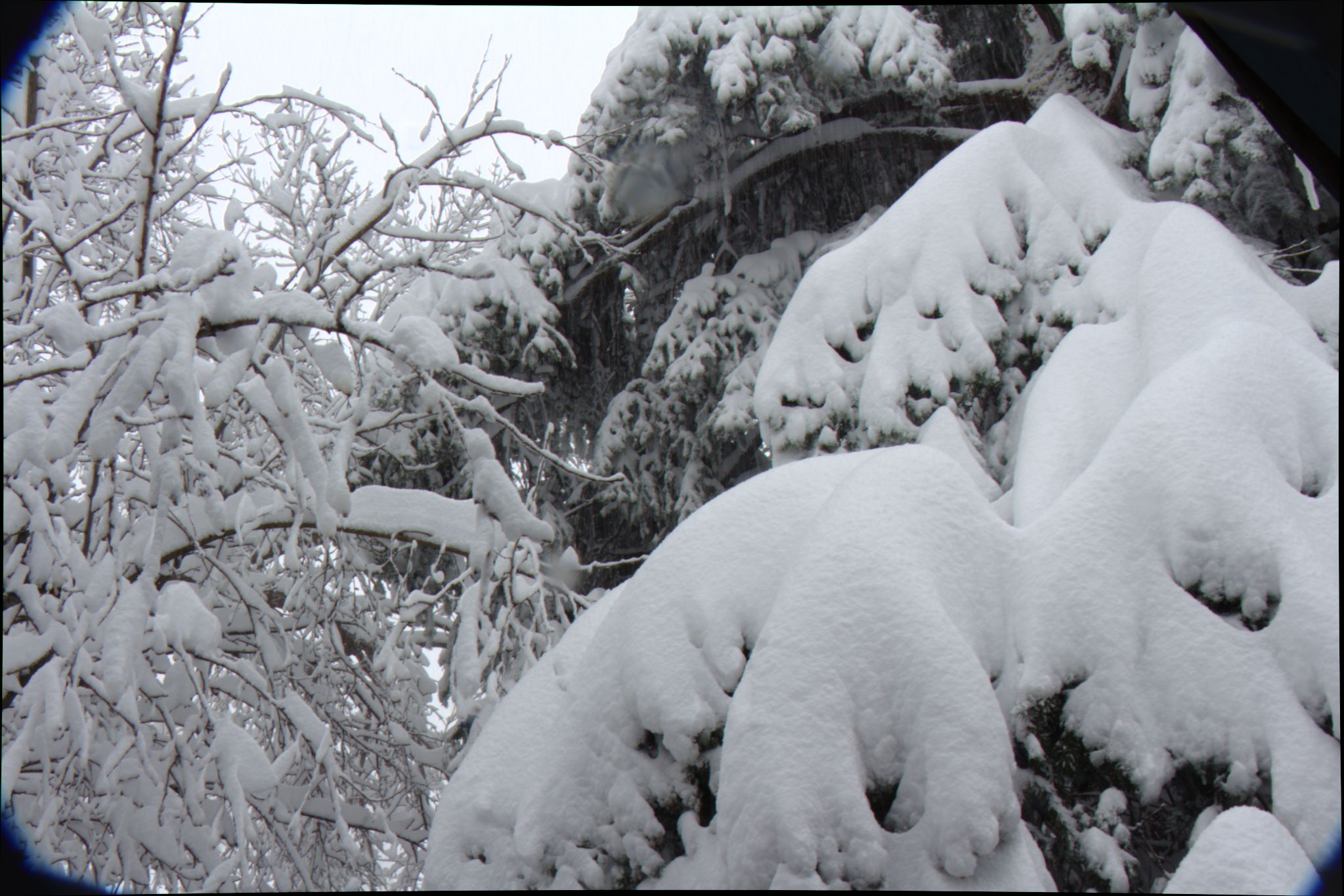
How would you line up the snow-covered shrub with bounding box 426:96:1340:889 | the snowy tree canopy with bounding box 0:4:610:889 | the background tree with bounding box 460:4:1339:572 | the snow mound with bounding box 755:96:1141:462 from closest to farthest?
1. the snow-covered shrub with bounding box 426:96:1340:889
2. the snowy tree canopy with bounding box 0:4:610:889
3. the snow mound with bounding box 755:96:1141:462
4. the background tree with bounding box 460:4:1339:572

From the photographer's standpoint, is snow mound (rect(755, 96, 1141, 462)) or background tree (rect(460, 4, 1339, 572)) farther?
background tree (rect(460, 4, 1339, 572))

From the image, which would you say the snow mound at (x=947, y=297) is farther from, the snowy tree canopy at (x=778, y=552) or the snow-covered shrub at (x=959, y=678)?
the snow-covered shrub at (x=959, y=678)

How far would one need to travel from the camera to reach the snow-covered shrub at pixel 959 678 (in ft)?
6.58

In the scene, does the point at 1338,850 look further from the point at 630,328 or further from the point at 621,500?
the point at 630,328

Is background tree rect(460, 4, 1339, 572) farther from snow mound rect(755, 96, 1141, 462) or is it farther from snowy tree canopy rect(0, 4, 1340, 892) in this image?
snow mound rect(755, 96, 1141, 462)

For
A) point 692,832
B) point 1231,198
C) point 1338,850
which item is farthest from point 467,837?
point 1231,198

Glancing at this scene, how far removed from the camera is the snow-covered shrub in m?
2.01

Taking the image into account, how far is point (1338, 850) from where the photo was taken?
187 centimetres

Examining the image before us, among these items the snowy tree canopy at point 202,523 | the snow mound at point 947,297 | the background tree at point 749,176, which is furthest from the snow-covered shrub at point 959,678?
the background tree at point 749,176

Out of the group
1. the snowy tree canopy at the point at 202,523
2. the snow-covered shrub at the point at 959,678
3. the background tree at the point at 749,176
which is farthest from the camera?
the background tree at the point at 749,176

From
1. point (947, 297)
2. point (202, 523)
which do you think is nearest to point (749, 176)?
point (947, 297)

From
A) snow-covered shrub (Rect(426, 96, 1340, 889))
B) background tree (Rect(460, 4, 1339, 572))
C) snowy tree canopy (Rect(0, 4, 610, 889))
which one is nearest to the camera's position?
snow-covered shrub (Rect(426, 96, 1340, 889))

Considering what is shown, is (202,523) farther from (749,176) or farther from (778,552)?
(749,176)


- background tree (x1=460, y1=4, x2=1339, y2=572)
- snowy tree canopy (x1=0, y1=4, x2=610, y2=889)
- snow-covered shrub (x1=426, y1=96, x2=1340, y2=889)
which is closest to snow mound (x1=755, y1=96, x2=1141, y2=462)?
background tree (x1=460, y1=4, x2=1339, y2=572)
